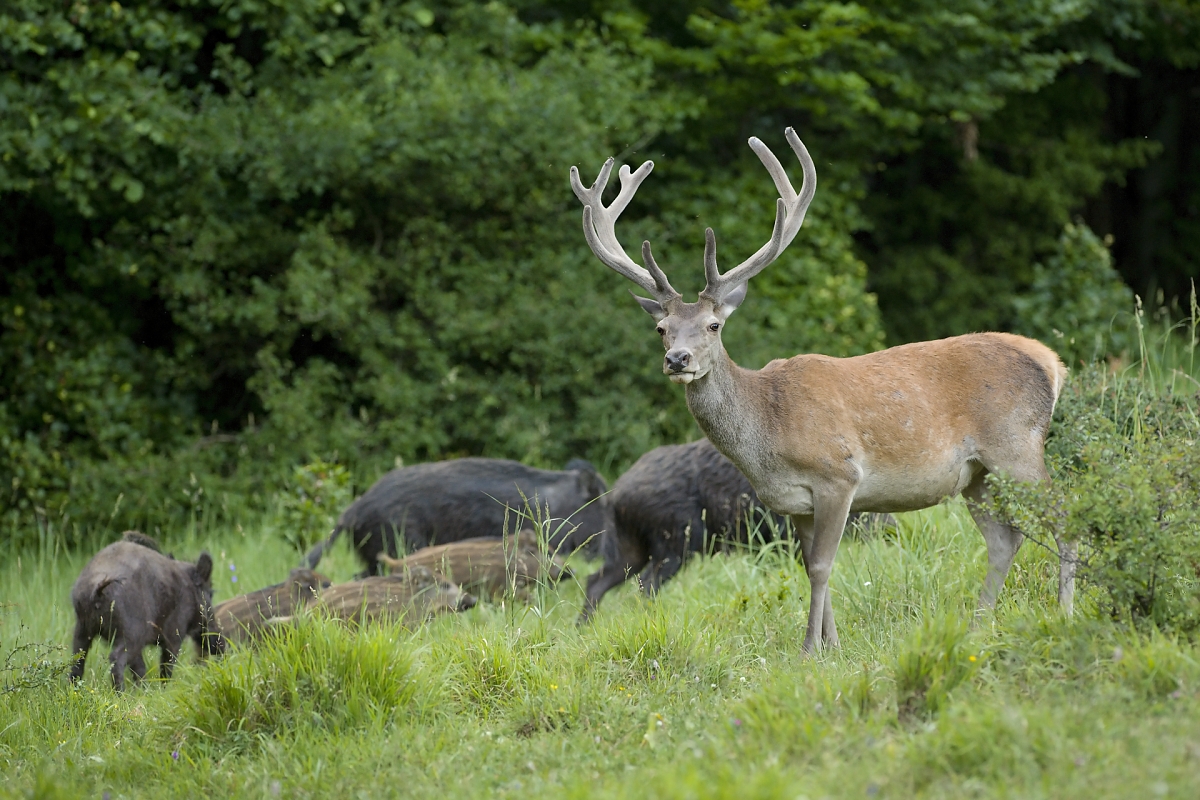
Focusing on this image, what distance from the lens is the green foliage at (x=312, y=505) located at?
9.85 meters

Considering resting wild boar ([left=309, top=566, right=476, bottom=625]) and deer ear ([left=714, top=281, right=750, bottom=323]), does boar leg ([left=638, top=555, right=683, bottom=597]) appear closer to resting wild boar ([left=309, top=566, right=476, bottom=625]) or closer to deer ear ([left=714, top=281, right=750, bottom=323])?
resting wild boar ([left=309, top=566, right=476, bottom=625])

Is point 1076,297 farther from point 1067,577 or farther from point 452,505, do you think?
point 1067,577

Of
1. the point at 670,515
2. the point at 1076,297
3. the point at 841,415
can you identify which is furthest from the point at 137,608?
the point at 1076,297

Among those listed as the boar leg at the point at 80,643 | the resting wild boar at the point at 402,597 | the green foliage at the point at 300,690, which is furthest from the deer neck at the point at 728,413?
the boar leg at the point at 80,643

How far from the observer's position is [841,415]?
18.9 feet

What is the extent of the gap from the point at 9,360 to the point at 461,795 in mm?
9512

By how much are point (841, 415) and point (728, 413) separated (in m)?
0.51

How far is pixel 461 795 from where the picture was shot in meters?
4.54

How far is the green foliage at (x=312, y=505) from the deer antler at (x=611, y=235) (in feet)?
14.4

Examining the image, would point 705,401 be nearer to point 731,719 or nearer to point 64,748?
point 731,719

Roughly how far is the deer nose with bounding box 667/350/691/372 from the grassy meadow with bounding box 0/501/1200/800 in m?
1.21

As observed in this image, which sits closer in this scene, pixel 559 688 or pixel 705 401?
pixel 559 688

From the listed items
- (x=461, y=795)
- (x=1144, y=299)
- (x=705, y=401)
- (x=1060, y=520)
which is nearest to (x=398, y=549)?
(x=705, y=401)

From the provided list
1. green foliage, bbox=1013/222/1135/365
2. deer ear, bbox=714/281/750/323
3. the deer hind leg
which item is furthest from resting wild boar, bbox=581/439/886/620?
green foliage, bbox=1013/222/1135/365
